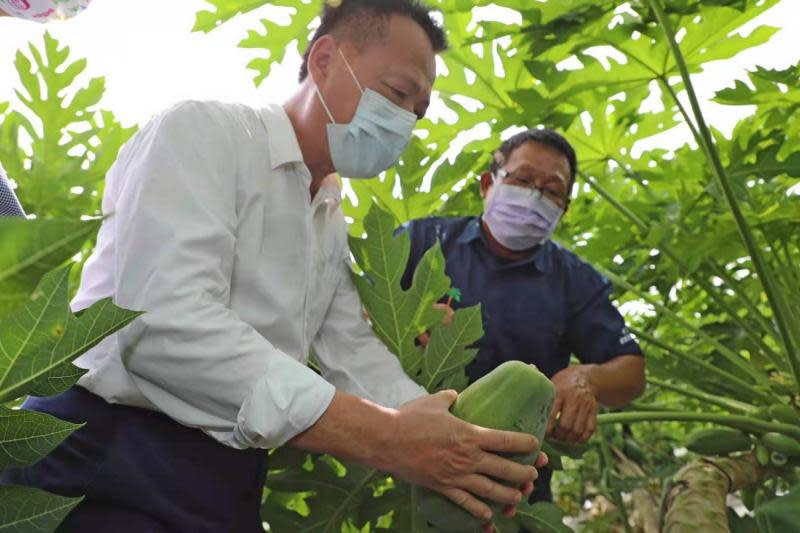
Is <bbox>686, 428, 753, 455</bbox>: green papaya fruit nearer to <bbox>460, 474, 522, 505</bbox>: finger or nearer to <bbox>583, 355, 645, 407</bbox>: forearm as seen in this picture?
<bbox>583, 355, 645, 407</bbox>: forearm

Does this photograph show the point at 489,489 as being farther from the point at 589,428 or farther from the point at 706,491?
the point at 706,491

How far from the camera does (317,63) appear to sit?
68.4 inches

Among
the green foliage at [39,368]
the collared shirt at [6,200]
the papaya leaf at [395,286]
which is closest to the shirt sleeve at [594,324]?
the papaya leaf at [395,286]

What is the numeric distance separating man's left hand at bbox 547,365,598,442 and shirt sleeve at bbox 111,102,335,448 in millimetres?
772

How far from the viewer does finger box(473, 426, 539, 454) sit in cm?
121

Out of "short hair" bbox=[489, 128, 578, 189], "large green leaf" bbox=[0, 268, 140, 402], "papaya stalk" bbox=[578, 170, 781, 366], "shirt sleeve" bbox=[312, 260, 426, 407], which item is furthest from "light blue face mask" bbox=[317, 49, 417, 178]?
"papaya stalk" bbox=[578, 170, 781, 366]

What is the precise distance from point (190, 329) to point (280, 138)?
50 centimetres

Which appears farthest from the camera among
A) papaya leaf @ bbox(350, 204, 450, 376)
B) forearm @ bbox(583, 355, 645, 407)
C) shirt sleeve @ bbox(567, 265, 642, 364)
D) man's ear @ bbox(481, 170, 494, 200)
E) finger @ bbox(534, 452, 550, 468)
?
man's ear @ bbox(481, 170, 494, 200)

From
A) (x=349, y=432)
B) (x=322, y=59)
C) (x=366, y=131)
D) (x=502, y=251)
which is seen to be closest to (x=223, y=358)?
(x=349, y=432)

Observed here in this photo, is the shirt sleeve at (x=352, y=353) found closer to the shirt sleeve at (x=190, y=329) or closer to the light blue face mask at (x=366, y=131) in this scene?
the light blue face mask at (x=366, y=131)

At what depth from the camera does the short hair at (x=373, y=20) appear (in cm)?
171

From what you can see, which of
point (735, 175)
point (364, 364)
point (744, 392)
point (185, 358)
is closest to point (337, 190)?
point (364, 364)

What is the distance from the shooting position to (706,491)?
1.81m

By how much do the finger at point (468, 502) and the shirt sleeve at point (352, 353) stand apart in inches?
15.4
